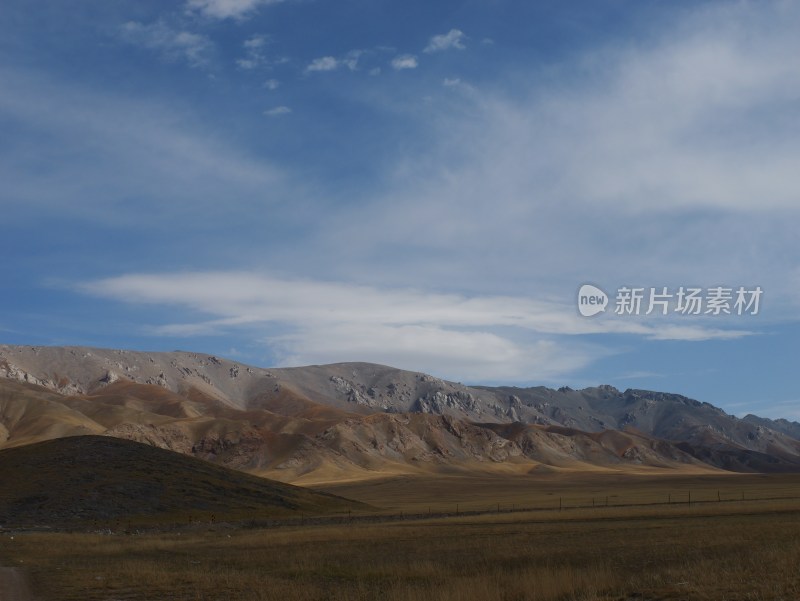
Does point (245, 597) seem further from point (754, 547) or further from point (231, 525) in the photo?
point (231, 525)

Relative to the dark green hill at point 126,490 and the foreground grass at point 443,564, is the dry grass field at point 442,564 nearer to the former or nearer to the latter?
the foreground grass at point 443,564

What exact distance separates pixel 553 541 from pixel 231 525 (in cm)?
4385

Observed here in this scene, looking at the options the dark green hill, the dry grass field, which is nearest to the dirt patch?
the dry grass field

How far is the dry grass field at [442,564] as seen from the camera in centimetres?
2036

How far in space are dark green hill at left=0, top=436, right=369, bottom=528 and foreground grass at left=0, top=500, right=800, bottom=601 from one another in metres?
27.4

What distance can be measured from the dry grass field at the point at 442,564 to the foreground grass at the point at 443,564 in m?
0.06

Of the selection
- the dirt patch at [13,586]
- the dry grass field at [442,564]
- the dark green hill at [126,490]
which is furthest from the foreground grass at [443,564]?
the dark green hill at [126,490]

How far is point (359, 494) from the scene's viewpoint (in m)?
173

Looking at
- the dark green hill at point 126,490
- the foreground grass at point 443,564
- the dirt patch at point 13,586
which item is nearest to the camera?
the foreground grass at point 443,564

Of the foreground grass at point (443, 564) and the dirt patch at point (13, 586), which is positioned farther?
the dirt patch at point (13, 586)

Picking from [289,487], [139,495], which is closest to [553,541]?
[139,495]

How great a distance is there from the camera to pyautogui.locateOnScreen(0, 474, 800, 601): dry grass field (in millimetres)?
20359

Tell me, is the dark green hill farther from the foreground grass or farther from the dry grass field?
the foreground grass

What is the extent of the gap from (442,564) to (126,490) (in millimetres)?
68186
